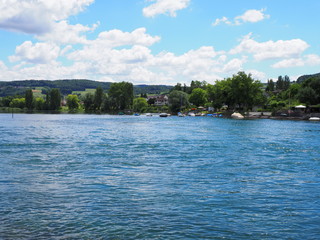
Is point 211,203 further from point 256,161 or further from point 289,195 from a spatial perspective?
point 256,161

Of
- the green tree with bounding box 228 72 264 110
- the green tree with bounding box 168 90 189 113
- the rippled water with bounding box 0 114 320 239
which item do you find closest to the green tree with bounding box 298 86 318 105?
the green tree with bounding box 228 72 264 110

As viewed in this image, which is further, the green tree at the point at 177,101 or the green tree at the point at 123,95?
the green tree at the point at 123,95

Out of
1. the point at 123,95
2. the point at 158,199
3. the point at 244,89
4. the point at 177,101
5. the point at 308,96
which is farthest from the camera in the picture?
the point at 123,95

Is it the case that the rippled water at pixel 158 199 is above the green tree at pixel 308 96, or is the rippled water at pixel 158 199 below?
below

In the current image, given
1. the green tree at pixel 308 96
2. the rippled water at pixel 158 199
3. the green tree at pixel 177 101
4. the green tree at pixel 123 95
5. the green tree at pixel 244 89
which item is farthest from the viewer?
the green tree at pixel 123 95

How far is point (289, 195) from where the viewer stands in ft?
45.5

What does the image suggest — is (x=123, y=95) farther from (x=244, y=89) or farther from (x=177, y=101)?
(x=244, y=89)

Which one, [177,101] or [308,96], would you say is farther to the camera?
[177,101]

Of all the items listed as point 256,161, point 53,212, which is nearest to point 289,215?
point 53,212

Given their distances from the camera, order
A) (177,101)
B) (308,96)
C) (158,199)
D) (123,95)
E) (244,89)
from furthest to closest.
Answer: (123,95)
(177,101)
(244,89)
(308,96)
(158,199)

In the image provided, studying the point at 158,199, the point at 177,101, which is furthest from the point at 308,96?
the point at 158,199

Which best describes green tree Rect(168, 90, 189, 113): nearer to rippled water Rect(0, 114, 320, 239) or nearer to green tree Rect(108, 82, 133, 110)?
green tree Rect(108, 82, 133, 110)

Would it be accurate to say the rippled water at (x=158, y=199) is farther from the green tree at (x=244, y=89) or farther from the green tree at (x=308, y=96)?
the green tree at (x=244, y=89)

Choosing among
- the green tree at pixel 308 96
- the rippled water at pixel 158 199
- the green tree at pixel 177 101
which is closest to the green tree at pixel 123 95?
the green tree at pixel 177 101
